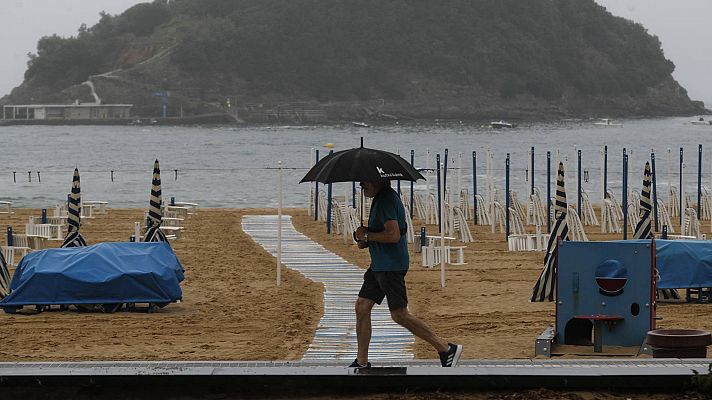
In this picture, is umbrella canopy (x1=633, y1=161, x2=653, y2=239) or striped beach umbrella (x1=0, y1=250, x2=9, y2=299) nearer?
striped beach umbrella (x1=0, y1=250, x2=9, y2=299)

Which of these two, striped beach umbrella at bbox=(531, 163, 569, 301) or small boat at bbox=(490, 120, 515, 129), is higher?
small boat at bbox=(490, 120, 515, 129)

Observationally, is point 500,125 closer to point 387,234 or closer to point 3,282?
point 3,282

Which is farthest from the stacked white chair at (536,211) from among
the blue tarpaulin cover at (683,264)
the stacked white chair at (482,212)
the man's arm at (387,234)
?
the man's arm at (387,234)

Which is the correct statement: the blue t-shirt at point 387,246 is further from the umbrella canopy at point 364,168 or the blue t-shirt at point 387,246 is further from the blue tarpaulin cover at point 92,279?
the blue tarpaulin cover at point 92,279

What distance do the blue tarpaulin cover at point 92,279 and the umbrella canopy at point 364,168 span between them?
219 inches

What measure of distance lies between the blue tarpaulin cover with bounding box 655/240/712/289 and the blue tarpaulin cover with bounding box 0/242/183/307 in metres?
5.29

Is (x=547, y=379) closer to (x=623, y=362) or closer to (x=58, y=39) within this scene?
(x=623, y=362)

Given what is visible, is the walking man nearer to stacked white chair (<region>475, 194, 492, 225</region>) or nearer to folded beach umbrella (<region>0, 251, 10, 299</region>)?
folded beach umbrella (<region>0, 251, 10, 299</region>)

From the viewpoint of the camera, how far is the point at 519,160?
8075cm

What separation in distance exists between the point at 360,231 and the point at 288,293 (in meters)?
7.32

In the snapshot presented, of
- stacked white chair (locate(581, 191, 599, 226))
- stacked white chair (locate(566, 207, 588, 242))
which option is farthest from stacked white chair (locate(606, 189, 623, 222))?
stacked white chair (locate(566, 207, 588, 242))

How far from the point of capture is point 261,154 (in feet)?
299

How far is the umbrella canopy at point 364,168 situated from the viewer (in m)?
8.56

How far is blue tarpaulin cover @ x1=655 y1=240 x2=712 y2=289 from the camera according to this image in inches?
557
